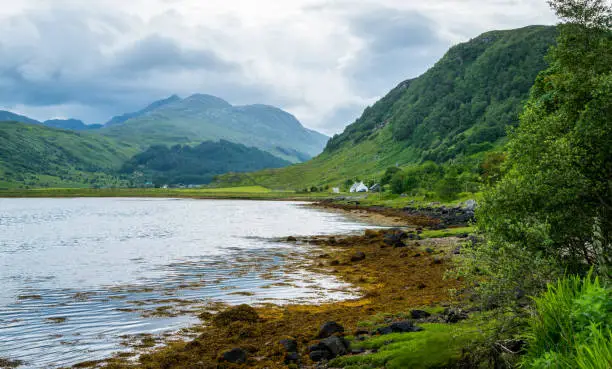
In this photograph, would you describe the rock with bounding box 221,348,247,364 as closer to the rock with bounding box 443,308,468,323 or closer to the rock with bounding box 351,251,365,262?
the rock with bounding box 443,308,468,323

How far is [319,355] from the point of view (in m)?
21.5

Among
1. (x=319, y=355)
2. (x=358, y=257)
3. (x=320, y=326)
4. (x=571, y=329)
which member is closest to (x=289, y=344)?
(x=319, y=355)

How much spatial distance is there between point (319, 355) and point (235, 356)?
4.02 meters

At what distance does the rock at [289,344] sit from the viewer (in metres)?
22.7

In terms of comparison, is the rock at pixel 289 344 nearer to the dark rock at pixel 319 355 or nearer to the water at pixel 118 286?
the dark rock at pixel 319 355

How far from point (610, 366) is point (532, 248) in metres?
12.7

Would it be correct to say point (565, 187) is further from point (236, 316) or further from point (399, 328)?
point (236, 316)

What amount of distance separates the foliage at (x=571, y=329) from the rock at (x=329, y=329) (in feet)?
39.1

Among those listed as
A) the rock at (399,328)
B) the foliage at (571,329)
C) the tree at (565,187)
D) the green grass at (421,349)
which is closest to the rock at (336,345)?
the green grass at (421,349)

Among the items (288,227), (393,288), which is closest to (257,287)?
(393,288)

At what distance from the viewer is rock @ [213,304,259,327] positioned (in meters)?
28.4

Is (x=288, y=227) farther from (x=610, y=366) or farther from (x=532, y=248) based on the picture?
(x=610, y=366)

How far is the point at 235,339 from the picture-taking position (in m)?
25.6

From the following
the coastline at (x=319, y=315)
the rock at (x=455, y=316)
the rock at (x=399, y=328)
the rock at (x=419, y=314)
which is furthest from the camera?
the rock at (x=419, y=314)
